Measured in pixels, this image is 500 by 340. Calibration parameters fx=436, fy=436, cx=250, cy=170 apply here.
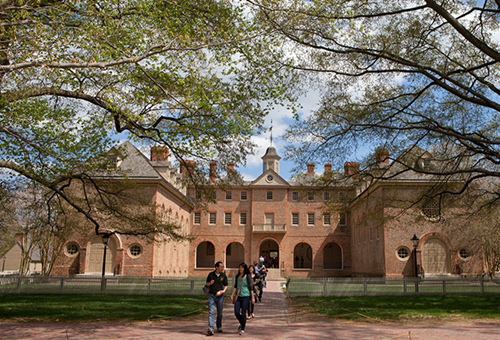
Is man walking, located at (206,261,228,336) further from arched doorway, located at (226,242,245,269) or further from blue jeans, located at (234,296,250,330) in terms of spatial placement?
arched doorway, located at (226,242,245,269)

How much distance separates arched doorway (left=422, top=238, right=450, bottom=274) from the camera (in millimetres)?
31016

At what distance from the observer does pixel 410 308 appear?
1408 cm

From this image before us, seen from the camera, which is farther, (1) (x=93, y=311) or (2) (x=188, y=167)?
(2) (x=188, y=167)

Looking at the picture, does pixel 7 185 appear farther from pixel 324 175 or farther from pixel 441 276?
pixel 441 276

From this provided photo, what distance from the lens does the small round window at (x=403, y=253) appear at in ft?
104

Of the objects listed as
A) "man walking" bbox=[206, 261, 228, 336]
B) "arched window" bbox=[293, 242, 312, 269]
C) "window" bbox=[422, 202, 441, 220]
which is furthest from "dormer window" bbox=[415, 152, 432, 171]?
"arched window" bbox=[293, 242, 312, 269]

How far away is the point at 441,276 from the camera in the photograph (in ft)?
99.1

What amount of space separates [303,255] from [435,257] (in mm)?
23896

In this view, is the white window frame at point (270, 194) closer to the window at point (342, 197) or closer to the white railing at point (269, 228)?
the white railing at point (269, 228)

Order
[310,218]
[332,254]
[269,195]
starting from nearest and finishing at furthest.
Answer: [310,218] → [269,195] → [332,254]

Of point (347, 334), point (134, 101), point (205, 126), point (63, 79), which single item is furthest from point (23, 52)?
point (347, 334)

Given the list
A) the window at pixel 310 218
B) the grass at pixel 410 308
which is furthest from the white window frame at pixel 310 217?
the grass at pixel 410 308

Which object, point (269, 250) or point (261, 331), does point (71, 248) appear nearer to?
point (261, 331)

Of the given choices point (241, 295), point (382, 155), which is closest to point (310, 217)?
point (382, 155)
